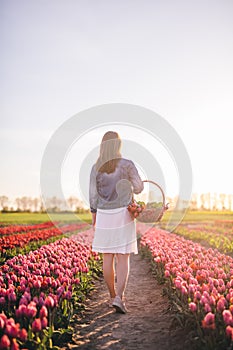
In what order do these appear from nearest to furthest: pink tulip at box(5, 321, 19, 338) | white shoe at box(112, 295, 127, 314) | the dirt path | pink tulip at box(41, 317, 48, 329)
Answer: pink tulip at box(5, 321, 19, 338)
pink tulip at box(41, 317, 48, 329)
the dirt path
white shoe at box(112, 295, 127, 314)

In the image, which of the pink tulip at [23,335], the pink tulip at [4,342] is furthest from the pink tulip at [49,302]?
the pink tulip at [4,342]

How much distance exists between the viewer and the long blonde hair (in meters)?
5.50

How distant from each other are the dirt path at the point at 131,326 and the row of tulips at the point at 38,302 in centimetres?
28

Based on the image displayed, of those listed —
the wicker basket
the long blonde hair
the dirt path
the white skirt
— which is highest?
the long blonde hair

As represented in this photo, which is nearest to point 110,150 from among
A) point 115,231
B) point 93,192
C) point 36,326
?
point 93,192

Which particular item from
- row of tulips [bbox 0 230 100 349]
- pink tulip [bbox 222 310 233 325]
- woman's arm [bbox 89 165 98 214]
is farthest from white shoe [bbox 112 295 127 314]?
pink tulip [bbox 222 310 233 325]

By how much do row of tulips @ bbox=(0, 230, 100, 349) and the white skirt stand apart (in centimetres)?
73

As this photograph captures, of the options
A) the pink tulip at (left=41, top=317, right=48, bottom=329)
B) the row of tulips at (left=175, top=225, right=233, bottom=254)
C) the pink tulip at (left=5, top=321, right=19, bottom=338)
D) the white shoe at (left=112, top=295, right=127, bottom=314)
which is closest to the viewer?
the pink tulip at (left=5, top=321, right=19, bottom=338)

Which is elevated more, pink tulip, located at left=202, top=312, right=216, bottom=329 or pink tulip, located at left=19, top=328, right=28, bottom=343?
pink tulip, located at left=202, top=312, right=216, bottom=329

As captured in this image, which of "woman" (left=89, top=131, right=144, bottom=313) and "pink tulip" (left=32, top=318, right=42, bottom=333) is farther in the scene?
"woman" (left=89, top=131, right=144, bottom=313)

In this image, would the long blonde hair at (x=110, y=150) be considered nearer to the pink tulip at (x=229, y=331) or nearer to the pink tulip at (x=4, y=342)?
the pink tulip at (x=229, y=331)

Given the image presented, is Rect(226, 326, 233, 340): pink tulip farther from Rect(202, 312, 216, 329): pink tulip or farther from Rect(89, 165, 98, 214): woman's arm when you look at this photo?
Rect(89, 165, 98, 214): woman's arm

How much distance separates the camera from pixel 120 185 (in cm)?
551

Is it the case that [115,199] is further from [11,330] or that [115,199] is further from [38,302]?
[11,330]
